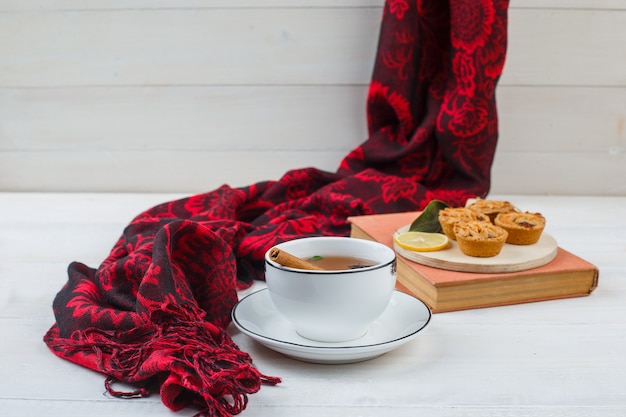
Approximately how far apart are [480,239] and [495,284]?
0.07 m

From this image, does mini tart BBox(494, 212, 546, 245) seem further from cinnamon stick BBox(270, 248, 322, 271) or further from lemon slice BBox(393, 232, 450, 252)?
cinnamon stick BBox(270, 248, 322, 271)

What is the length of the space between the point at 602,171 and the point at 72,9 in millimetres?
1390

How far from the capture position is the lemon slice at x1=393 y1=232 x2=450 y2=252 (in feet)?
3.55

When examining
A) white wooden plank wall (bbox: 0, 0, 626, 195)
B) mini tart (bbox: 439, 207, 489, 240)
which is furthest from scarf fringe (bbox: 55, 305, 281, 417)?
white wooden plank wall (bbox: 0, 0, 626, 195)

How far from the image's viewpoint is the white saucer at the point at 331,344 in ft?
2.59

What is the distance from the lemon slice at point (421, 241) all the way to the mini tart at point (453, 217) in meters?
0.02

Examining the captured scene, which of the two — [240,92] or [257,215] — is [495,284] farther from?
[240,92]

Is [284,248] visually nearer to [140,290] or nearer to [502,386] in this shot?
[140,290]

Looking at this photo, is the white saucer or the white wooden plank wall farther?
the white wooden plank wall

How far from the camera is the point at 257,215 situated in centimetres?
149

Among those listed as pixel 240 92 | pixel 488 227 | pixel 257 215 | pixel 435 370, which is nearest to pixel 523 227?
pixel 488 227

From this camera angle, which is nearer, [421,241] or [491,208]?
[421,241]

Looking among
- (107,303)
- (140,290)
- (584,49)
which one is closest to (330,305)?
(140,290)

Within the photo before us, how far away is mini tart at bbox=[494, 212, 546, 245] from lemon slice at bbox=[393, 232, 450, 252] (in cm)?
10
